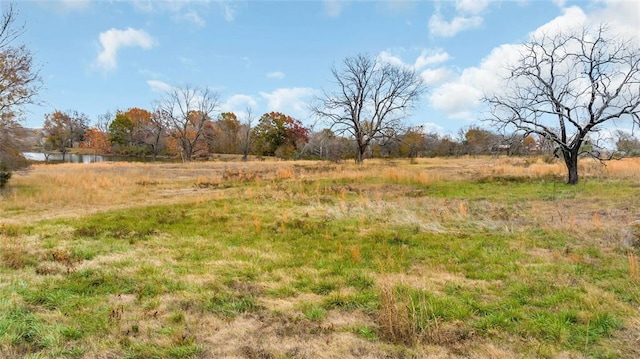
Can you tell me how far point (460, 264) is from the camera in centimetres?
654

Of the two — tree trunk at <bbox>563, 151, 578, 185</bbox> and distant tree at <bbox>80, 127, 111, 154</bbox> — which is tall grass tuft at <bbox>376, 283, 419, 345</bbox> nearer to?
tree trunk at <bbox>563, 151, 578, 185</bbox>

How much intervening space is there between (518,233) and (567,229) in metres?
1.19

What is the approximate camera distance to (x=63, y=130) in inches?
3081

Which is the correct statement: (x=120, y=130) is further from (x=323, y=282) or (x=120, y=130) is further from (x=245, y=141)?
(x=323, y=282)

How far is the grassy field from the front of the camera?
12.7ft

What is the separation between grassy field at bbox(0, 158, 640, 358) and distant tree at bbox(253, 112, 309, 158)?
5505 centimetres

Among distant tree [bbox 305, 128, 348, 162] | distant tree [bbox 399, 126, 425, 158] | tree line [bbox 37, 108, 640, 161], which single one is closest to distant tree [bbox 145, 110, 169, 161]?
tree line [bbox 37, 108, 640, 161]

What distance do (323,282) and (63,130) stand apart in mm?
90954

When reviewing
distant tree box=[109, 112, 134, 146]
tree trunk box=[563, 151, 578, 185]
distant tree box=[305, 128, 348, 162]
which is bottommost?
tree trunk box=[563, 151, 578, 185]

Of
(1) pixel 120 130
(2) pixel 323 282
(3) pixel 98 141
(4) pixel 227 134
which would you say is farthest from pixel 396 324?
(3) pixel 98 141

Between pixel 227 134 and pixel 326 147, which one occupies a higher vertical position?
pixel 227 134

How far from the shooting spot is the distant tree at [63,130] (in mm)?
75188

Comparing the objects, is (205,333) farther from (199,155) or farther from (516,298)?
(199,155)

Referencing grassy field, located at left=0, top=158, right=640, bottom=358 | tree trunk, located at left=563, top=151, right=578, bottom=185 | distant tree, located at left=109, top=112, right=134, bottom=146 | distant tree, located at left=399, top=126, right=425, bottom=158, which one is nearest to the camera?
grassy field, located at left=0, top=158, right=640, bottom=358
